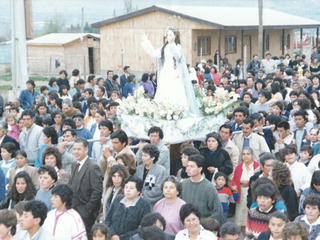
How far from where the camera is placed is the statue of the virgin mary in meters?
8.19

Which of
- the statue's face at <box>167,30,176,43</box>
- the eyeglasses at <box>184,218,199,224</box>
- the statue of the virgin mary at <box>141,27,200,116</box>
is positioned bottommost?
the eyeglasses at <box>184,218,199,224</box>

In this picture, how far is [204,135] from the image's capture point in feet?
26.1

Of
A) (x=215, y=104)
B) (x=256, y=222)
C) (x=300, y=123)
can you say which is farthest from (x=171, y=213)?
(x=300, y=123)

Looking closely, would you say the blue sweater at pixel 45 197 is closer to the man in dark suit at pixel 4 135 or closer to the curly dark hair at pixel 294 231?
the man in dark suit at pixel 4 135

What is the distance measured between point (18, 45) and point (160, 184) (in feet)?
27.1

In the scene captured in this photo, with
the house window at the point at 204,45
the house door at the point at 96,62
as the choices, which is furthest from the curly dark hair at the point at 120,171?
the house door at the point at 96,62

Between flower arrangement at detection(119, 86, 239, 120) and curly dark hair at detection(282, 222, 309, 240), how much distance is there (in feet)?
11.1

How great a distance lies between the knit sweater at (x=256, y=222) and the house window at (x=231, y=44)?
22882 mm

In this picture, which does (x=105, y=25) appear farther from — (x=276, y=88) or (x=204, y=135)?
(x=204, y=135)

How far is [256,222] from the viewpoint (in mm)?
5324

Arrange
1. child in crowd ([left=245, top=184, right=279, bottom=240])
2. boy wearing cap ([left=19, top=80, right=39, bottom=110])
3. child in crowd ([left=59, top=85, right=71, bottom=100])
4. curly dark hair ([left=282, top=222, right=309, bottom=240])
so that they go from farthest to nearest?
boy wearing cap ([left=19, top=80, right=39, bottom=110]) → child in crowd ([left=59, top=85, right=71, bottom=100]) → child in crowd ([left=245, top=184, right=279, bottom=240]) → curly dark hair ([left=282, top=222, right=309, bottom=240])

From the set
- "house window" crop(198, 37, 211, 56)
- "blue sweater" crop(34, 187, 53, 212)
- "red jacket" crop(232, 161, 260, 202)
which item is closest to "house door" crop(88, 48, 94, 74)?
"house window" crop(198, 37, 211, 56)

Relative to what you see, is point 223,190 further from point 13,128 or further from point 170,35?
point 13,128

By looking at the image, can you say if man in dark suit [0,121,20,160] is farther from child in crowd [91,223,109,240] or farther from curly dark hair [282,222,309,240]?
curly dark hair [282,222,309,240]
